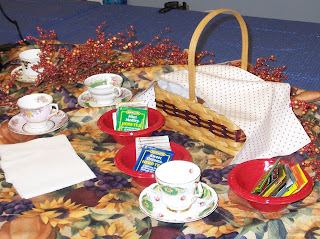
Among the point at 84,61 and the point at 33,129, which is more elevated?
the point at 84,61

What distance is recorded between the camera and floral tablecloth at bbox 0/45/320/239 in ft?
2.85

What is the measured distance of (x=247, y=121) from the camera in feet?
3.57

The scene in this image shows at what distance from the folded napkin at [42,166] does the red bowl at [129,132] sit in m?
0.11

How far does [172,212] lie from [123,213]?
0.10 meters

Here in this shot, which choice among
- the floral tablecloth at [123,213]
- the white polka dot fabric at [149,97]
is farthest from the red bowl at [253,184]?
the white polka dot fabric at [149,97]

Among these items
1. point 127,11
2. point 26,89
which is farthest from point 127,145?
point 127,11

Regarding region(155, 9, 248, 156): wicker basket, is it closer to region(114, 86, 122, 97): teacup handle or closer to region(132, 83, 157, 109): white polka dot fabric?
region(132, 83, 157, 109): white polka dot fabric

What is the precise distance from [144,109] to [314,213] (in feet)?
1.70

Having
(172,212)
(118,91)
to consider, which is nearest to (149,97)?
(118,91)

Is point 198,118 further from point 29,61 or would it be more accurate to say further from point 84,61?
point 29,61

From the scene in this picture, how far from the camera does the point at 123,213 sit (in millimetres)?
930

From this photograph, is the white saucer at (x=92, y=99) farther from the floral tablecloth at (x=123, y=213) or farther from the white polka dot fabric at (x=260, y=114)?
the white polka dot fabric at (x=260, y=114)

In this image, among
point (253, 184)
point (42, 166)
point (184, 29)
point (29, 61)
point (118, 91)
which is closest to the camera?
point (253, 184)

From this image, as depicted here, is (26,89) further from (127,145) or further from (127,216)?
(127,216)
